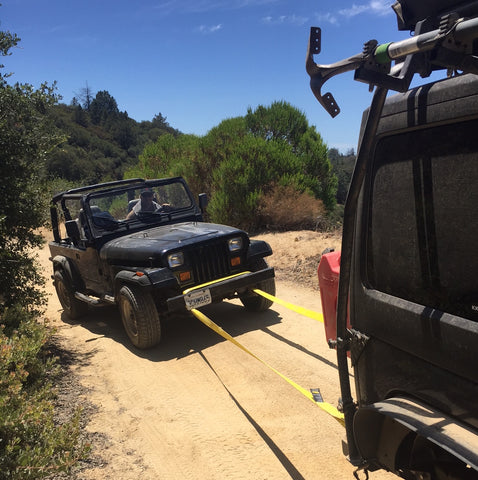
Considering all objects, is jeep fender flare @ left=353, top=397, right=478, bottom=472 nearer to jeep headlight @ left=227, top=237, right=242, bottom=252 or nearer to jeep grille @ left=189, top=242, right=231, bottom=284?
jeep grille @ left=189, top=242, right=231, bottom=284

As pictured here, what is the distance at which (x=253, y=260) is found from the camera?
19.3ft

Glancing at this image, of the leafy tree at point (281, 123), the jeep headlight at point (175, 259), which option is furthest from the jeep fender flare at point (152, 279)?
the leafy tree at point (281, 123)

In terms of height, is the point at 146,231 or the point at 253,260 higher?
the point at 146,231

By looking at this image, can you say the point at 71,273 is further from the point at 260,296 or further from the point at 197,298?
the point at 260,296

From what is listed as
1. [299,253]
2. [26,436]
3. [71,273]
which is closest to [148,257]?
[71,273]

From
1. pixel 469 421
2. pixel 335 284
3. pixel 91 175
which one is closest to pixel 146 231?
pixel 335 284

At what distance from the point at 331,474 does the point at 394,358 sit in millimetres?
1504

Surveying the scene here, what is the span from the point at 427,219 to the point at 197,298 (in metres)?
3.72

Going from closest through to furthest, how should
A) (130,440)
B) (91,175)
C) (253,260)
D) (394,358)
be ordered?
1. (394,358)
2. (130,440)
3. (253,260)
4. (91,175)

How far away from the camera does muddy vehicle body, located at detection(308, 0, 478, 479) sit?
156 cm

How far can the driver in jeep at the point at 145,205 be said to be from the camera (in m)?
6.62

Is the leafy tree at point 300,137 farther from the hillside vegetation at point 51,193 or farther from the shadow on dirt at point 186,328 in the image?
the shadow on dirt at point 186,328

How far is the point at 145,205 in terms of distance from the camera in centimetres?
672

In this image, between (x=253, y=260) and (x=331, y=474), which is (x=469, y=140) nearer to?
(x=331, y=474)
